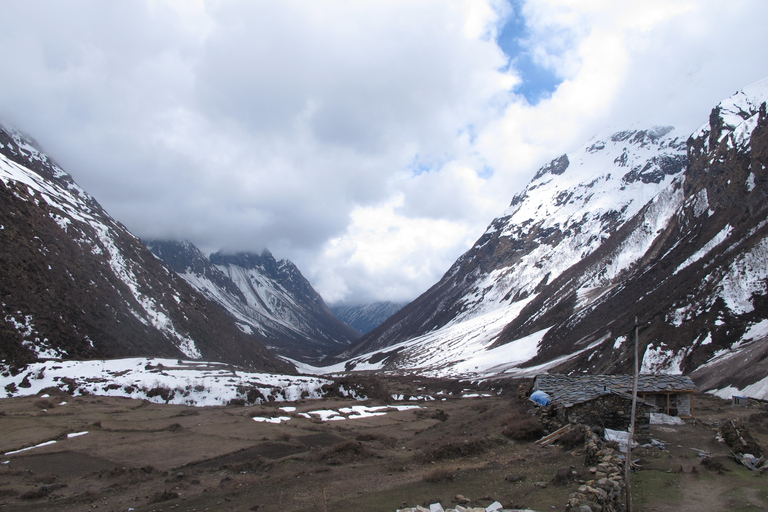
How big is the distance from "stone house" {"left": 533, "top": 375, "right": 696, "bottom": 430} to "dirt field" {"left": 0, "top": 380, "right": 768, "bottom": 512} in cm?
166

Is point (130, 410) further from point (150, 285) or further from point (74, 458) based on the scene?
point (150, 285)

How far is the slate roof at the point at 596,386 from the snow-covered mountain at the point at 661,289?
50.6ft

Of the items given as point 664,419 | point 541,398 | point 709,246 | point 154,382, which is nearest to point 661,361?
point 664,419

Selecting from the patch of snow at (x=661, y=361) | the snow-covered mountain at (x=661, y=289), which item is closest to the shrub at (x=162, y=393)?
the snow-covered mountain at (x=661, y=289)

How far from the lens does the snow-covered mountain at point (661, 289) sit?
53906 millimetres

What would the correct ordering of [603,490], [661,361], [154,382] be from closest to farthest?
[603,490] < [154,382] < [661,361]

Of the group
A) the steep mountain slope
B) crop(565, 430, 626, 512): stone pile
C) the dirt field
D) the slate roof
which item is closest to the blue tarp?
Result: the slate roof

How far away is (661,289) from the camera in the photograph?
8038 cm

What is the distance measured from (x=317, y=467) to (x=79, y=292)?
249 feet

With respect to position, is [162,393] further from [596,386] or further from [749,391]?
[749,391]

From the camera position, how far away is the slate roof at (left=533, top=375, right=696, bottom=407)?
22281mm

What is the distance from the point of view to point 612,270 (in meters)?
134

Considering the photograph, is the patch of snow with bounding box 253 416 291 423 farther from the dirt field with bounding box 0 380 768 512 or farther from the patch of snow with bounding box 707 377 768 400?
the patch of snow with bounding box 707 377 768 400

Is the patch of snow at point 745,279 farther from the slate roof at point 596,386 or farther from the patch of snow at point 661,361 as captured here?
the slate roof at point 596,386
